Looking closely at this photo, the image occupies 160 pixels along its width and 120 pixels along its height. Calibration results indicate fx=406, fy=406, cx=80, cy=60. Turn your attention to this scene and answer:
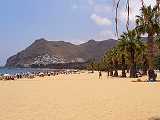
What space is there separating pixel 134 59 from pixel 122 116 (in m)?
48.4

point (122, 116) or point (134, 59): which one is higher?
point (134, 59)

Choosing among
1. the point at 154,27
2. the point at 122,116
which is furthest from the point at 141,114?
the point at 154,27

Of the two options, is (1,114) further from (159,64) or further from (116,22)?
(159,64)

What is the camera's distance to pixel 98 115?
14.1 meters

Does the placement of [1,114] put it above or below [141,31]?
below

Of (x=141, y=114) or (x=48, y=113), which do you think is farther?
(x=48, y=113)

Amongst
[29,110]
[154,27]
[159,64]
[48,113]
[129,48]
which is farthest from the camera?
[159,64]

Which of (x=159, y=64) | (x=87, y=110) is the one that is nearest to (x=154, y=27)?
(x=87, y=110)

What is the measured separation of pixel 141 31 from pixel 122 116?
101ft

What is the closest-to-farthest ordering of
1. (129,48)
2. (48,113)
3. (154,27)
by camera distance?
(48,113) → (154,27) → (129,48)

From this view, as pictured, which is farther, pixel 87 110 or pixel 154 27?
pixel 154 27

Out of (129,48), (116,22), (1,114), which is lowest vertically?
(1,114)

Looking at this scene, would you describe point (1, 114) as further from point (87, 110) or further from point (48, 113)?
point (87, 110)

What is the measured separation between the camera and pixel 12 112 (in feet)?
51.8
